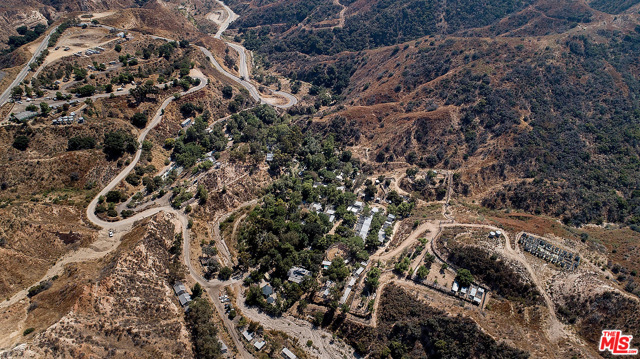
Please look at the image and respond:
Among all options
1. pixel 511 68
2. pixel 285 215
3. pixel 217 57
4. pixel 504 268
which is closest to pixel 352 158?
pixel 285 215

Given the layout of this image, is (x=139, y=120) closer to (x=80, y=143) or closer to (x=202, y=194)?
(x=80, y=143)

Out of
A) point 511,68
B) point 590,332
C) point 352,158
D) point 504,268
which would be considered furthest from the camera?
point 511,68

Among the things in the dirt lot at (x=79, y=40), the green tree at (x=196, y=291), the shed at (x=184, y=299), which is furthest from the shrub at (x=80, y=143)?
the green tree at (x=196, y=291)

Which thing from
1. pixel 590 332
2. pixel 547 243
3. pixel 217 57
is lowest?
pixel 590 332

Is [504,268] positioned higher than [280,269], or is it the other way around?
[280,269]

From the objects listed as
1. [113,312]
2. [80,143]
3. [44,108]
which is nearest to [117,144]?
[80,143]

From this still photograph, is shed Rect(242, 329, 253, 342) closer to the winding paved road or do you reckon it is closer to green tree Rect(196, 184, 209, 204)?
green tree Rect(196, 184, 209, 204)

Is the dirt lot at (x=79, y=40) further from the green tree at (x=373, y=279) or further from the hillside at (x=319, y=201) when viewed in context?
the green tree at (x=373, y=279)

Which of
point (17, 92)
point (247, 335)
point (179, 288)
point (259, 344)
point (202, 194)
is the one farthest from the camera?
point (17, 92)

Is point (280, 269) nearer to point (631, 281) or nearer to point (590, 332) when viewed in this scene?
point (590, 332)

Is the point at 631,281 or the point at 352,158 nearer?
the point at 631,281

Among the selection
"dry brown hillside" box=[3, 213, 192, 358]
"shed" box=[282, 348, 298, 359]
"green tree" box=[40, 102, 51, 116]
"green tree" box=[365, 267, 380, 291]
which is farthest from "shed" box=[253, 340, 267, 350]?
"green tree" box=[40, 102, 51, 116]
